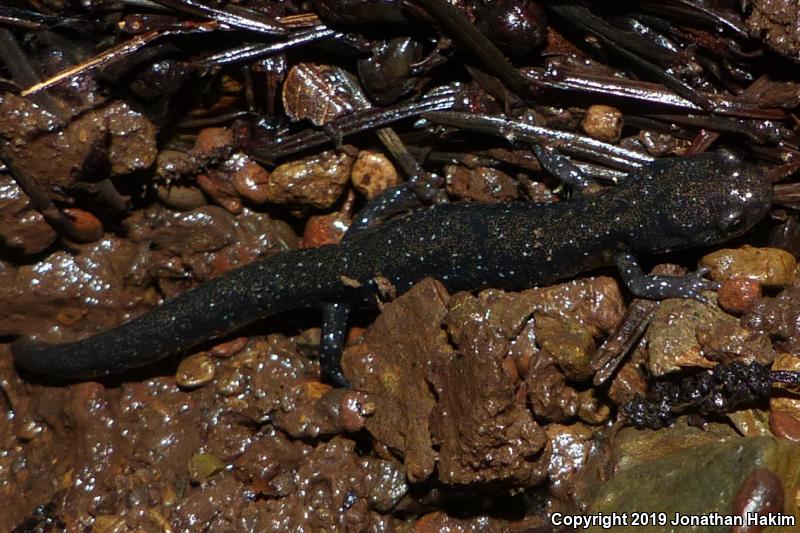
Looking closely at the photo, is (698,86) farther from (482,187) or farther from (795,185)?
(482,187)

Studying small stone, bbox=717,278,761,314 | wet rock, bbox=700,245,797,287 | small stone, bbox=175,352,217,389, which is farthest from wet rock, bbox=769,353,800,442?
small stone, bbox=175,352,217,389

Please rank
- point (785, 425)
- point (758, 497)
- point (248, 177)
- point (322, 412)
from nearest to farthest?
point (758, 497) < point (785, 425) < point (322, 412) < point (248, 177)

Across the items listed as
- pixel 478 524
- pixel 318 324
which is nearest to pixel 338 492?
pixel 478 524

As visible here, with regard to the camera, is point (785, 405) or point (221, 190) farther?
point (221, 190)

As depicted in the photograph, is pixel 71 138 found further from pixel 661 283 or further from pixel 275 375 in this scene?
pixel 661 283

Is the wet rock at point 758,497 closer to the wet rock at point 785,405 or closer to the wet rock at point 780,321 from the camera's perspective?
the wet rock at point 785,405

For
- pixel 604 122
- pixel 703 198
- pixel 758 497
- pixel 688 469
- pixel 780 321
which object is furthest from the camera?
pixel 604 122

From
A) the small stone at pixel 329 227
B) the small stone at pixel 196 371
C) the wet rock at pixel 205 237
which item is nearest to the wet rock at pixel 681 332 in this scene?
the small stone at pixel 329 227

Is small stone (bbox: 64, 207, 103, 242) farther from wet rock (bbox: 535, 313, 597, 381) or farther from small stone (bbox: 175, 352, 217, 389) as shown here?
wet rock (bbox: 535, 313, 597, 381)
